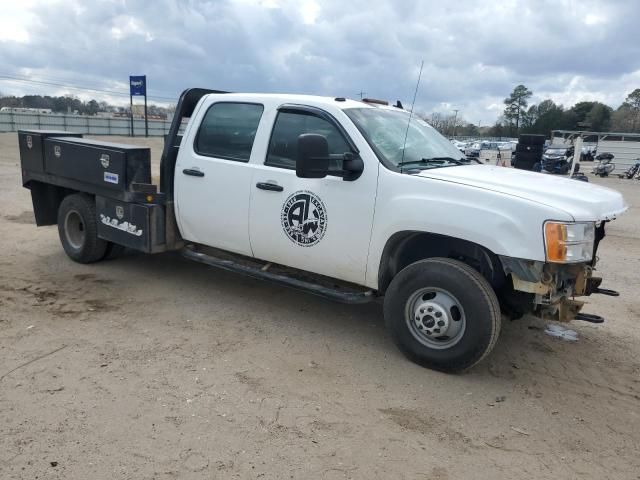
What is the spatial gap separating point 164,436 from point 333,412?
102cm

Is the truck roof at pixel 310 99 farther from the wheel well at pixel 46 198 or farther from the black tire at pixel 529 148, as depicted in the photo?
the black tire at pixel 529 148

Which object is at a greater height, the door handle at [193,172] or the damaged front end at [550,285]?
the door handle at [193,172]

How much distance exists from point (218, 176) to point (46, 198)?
10.0ft

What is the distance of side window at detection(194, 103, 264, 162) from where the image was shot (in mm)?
4945

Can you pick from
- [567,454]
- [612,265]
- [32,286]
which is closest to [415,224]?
[567,454]

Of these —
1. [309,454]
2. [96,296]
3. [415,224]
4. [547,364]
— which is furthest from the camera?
[96,296]

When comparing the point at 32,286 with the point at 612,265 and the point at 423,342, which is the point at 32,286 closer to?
the point at 423,342

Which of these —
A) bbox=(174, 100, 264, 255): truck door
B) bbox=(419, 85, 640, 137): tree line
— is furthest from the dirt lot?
bbox=(419, 85, 640, 137): tree line

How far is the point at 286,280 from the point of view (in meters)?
4.69

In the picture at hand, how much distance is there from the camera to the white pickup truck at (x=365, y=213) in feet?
12.0

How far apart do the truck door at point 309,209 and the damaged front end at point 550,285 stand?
1.12m

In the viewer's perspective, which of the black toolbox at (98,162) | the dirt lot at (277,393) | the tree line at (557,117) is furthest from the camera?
the tree line at (557,117)

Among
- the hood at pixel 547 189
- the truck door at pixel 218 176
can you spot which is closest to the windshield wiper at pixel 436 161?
the hood at pixel 547 189

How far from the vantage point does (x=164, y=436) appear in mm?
3098
